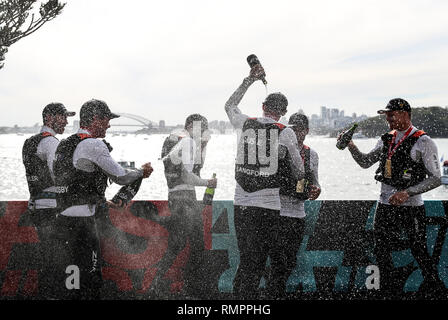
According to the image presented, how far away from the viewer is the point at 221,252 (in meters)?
5.67

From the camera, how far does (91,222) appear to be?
416 cm

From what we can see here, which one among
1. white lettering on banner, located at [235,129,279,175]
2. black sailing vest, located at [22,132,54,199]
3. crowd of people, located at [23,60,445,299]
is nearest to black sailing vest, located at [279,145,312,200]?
crowd of people, located at [23,60,445,299]

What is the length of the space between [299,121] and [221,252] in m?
1.75

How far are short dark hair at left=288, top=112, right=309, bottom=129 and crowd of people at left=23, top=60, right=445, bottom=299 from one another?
13mm

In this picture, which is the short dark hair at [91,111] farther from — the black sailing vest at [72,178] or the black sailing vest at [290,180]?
the black sailing vest at [290,180]

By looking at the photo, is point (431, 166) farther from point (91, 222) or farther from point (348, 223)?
point (91, 222)

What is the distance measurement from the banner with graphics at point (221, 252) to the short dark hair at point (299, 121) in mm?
961

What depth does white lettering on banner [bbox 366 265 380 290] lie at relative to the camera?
5.67 m

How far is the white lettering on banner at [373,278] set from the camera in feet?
18.6

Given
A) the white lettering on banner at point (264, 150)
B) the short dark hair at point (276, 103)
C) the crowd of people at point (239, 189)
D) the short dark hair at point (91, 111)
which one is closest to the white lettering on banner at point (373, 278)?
the crowd of people at point (239, 189)
